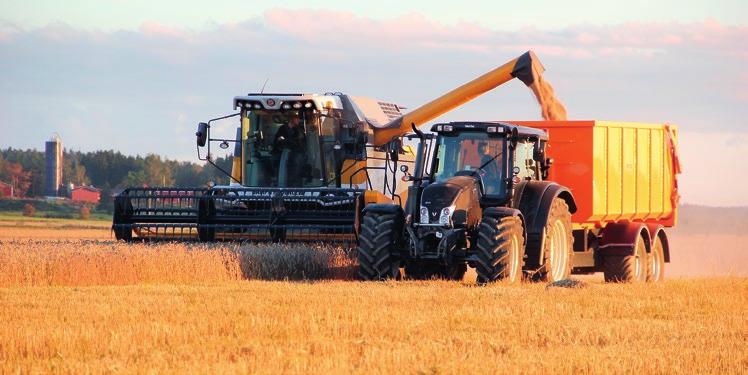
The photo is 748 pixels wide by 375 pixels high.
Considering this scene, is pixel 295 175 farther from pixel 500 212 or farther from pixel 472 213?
pixel 500 212

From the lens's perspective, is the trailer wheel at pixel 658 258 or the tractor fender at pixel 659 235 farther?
the trailer wheel at pixel 658 258

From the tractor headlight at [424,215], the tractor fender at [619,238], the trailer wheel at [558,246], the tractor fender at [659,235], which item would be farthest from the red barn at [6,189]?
the tractor headlight at [424,215]

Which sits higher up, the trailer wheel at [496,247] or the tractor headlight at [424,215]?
the tractor headlight at [424,215]

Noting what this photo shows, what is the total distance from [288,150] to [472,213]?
5.51 meters

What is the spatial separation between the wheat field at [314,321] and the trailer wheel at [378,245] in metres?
0.50

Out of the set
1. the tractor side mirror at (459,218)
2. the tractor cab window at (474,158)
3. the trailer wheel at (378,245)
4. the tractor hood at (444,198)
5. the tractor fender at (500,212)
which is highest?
the tractor cab window at (474,158)

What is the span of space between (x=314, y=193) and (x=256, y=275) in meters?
2.32

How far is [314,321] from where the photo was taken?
11117mm

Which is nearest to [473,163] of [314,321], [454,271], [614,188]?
[454,271]

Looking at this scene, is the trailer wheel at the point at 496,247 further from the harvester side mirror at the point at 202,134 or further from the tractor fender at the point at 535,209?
the harvester side mirror at the point at 202,134

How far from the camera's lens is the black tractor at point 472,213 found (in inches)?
608

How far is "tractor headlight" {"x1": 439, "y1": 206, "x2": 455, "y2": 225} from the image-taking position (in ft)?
50.7

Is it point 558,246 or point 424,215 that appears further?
point 558,246

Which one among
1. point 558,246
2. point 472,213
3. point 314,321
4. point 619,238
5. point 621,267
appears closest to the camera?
point 314,321
